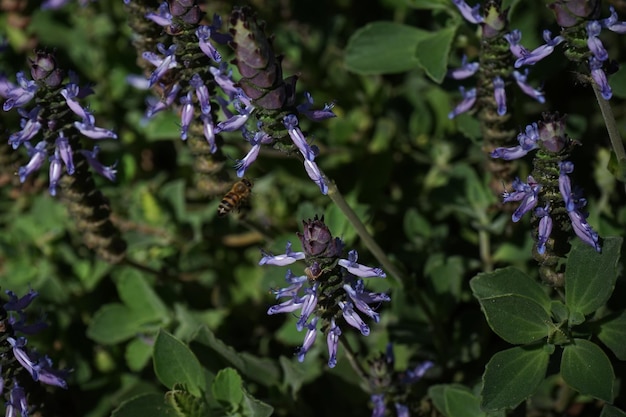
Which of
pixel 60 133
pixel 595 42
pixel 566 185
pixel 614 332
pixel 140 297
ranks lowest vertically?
pixel 140 297

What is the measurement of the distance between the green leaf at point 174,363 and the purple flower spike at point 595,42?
184cm

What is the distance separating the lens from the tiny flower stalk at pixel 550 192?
2443 millimetres

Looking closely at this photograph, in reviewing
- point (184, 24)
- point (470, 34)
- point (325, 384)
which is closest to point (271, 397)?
point (325, 384)

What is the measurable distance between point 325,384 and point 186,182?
5.47ft

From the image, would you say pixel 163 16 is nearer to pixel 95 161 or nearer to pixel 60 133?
pixel 60 133

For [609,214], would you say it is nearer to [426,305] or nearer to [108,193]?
[426,305]

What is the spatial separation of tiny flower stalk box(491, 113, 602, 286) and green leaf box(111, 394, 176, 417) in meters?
1.55

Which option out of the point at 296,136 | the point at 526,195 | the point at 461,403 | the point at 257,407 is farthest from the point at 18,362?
the point at 526,195

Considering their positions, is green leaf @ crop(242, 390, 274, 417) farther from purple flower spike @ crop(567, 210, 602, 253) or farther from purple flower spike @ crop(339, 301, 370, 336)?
purple flower spike @ crop(567, 210, 602, 253)

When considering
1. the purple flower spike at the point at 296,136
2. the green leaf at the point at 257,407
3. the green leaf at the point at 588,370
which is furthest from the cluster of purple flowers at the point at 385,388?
the purple flower spike at the point at 296,136

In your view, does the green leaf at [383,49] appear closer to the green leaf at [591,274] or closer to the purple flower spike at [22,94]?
the green leaf at [591,274]

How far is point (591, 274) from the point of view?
2.72m

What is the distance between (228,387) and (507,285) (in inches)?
45.4

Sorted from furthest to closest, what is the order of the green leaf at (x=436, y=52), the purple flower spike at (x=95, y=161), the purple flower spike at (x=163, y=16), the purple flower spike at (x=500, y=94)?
the green leaf at (x=436, y=52) → the purple flower spike at (x=95, y=161) → the purple flower spike at (x=500, y=94) → the purple flower spike at (x=163, y=16)
